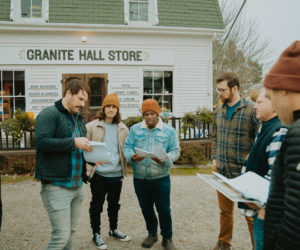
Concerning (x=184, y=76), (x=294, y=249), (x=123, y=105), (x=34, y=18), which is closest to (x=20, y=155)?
(x=123, y=105)

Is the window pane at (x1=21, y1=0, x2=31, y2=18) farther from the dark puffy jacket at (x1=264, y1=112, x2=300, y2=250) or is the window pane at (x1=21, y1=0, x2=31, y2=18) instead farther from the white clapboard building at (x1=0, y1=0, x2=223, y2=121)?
the dark puffy jacket at (x1=264, y1=112, x2=300, y2=250)

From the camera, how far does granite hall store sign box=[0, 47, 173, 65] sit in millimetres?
10359

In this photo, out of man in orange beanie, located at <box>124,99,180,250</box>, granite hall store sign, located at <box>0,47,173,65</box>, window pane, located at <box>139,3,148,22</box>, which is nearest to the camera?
man in orange beanie, located at <box>124,99,180,250</box>

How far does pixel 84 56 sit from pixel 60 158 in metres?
8.56

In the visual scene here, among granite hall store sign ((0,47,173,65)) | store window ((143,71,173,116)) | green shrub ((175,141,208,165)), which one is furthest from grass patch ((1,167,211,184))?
granite hall store sign ((0,47,173,65))

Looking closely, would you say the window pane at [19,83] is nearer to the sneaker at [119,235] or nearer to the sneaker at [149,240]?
the sneaker at [119,235]

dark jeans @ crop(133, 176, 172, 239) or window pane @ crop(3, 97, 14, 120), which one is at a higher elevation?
window pane @ crop(3, 97, 14, 120)

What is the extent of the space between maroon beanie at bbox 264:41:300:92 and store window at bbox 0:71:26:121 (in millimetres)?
10473

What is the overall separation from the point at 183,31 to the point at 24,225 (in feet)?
29.7

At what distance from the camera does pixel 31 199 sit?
20.0ft

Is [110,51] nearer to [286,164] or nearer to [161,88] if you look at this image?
[161,88]

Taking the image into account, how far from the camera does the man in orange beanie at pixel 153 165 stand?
3.77 metres

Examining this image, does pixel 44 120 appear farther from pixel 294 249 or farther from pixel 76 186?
pixel 294 249

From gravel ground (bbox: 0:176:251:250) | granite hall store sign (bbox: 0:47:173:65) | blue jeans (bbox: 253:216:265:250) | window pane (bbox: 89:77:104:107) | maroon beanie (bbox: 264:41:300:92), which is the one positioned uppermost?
granite hall store sign (bbox: 0:47:173:65)
